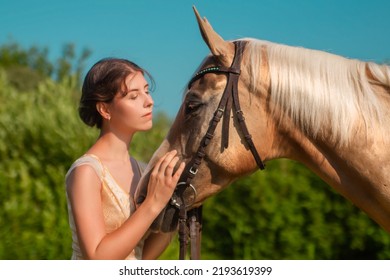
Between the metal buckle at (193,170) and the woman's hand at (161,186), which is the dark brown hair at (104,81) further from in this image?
the metal buckle at (193,170)

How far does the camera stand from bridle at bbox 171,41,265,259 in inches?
128

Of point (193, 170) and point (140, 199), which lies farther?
point (193, 170)

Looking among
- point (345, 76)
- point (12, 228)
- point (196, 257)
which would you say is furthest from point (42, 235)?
point (345, 76)

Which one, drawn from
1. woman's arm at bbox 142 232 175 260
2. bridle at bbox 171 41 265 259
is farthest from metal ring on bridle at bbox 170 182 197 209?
woman's arm at bbox 142 232 175 260

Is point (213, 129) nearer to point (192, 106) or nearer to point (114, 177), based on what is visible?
point (192, 106)

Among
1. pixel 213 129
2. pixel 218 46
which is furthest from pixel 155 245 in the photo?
pixel 218 46

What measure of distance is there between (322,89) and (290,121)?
0.25m

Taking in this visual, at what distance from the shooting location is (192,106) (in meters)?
3.33

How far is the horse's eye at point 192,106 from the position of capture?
131 inches

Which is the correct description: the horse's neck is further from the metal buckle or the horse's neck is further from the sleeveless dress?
the sleeveless dress

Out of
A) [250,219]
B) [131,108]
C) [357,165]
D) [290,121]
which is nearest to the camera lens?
[131,108]

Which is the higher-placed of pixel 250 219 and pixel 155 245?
pixel 155 245

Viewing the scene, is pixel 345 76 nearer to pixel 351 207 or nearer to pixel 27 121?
pixel 351 207

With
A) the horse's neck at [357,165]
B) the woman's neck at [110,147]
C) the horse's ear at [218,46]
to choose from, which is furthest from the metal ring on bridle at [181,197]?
the horse's ear at [218,46]
